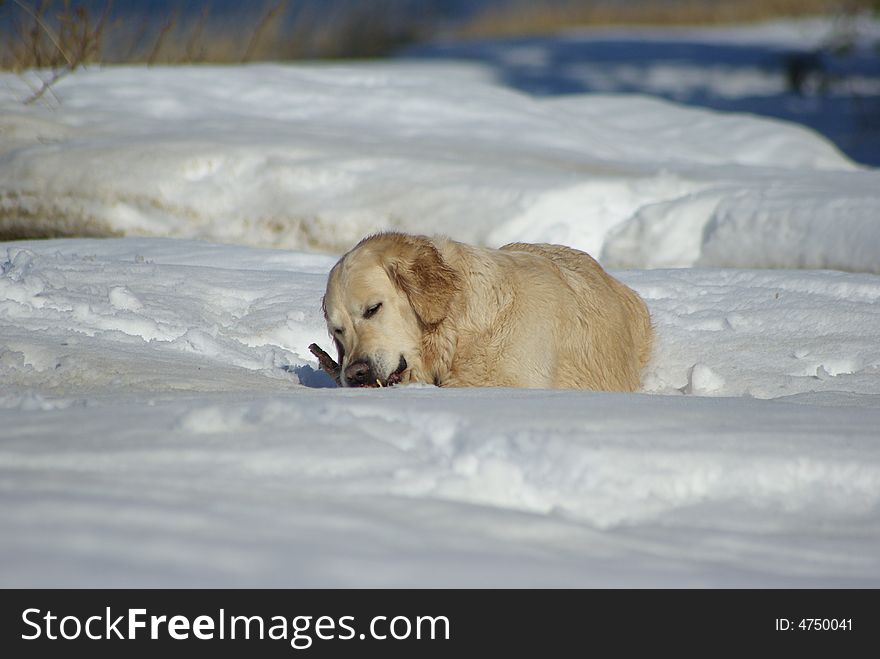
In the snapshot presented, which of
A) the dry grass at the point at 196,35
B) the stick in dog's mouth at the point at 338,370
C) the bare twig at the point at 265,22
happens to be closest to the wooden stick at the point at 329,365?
the stick in dog's mouth at the point at 338,370

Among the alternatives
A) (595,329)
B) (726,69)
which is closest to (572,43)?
(726,69)

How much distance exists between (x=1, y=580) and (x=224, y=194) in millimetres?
5710

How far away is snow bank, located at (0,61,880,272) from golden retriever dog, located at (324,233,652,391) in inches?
99.2

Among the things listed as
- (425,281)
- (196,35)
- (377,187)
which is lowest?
(425,281)

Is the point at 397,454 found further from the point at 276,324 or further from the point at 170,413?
the point at 276,324

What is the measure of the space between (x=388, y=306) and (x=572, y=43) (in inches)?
625

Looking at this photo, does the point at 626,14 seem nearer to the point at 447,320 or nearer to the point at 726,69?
the point at 726,69

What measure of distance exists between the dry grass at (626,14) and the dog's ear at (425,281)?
19.0m

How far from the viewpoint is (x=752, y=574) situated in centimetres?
223

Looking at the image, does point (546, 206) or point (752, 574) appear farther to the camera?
point (546, 206)

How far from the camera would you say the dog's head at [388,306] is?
434cm

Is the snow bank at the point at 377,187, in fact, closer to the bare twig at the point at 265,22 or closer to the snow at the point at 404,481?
the bare twig at the point at 265,22

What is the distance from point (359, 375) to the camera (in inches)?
169
